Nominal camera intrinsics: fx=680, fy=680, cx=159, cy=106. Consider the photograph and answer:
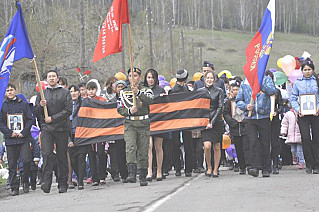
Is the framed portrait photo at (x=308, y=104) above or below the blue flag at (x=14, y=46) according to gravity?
below

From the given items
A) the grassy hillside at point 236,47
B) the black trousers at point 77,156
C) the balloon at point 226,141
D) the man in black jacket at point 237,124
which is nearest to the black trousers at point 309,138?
the man in black jacket at point 237,124

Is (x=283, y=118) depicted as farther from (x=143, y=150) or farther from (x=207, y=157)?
(x=143, y=150)

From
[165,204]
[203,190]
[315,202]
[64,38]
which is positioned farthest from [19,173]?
[64,38]

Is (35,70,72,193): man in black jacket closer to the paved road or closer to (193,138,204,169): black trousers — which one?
the paved road

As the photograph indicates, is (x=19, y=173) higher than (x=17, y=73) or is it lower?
lower

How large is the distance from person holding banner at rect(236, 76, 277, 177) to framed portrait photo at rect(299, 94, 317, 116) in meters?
0.65

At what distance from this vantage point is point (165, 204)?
8734 mm

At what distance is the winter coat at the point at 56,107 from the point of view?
1191 cm

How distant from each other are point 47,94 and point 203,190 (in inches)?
137

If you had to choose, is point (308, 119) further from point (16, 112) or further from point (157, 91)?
point (16, 112)

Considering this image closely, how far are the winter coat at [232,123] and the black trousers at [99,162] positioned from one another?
8.57 ft

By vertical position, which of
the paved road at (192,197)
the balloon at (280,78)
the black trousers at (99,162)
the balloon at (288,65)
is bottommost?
the paved road at (192,197)

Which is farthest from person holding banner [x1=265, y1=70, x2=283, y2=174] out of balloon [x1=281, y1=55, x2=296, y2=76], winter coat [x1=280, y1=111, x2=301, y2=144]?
balloon [x1=281, y1=55, x2=296, y2=76]

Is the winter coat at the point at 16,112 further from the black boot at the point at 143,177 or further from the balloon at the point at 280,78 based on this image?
the balloon at the point at 280,78
